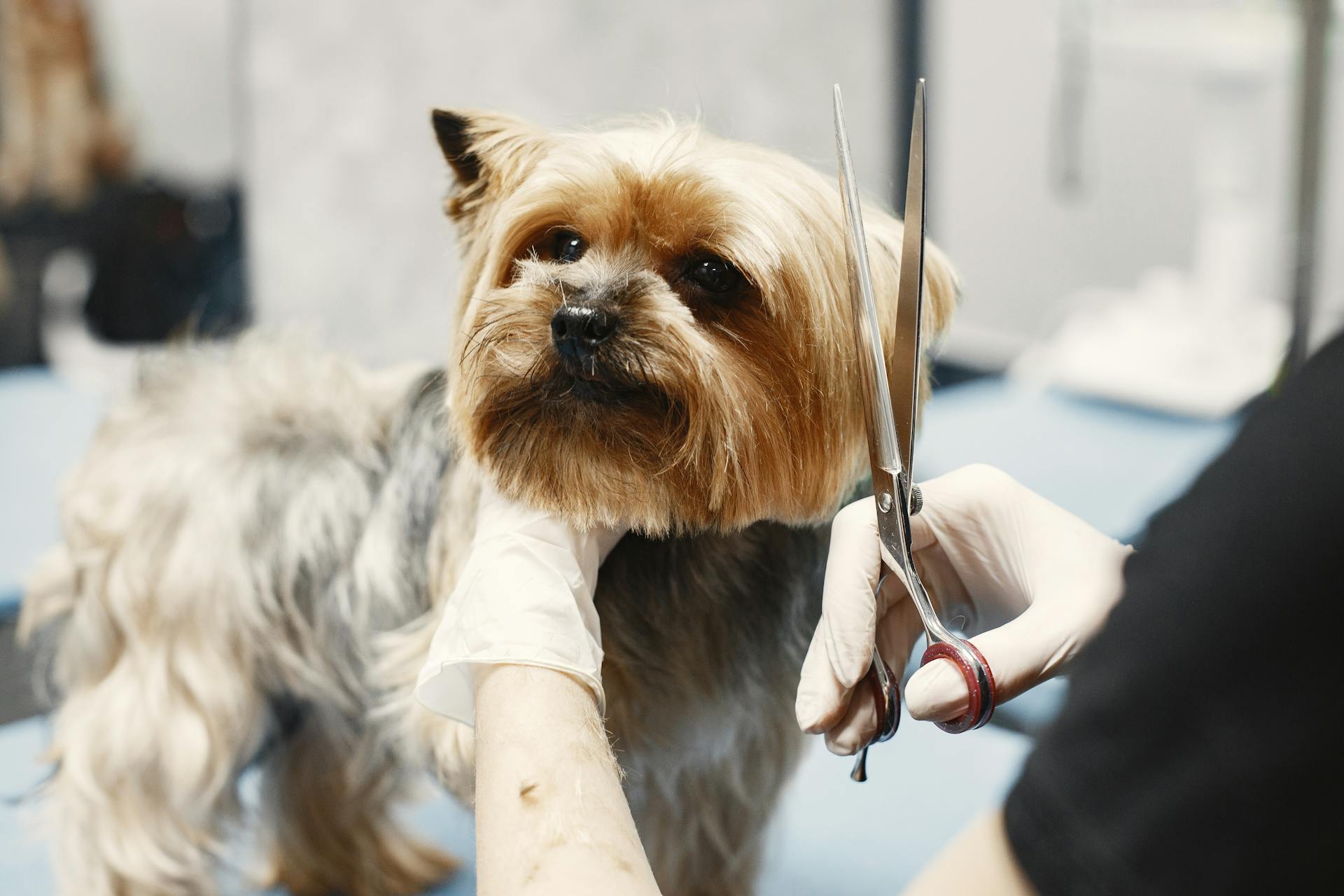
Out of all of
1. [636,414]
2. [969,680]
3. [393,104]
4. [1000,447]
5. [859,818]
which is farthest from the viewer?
[393,104]

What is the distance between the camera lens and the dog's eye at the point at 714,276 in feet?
2.70

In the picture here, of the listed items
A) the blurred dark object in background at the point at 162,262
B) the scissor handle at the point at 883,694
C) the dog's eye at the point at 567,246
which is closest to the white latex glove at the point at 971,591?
the scissor handle at the point at 883,694

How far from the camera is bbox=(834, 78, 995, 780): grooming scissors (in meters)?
0.59

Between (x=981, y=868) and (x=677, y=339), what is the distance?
0.43 metres

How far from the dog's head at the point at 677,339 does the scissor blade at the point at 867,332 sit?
0.09 metres

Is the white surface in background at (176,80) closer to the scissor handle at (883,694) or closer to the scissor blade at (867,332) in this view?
the scissor blade at (867,332)

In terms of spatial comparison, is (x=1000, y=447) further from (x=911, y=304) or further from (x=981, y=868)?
(x=981, y=868)

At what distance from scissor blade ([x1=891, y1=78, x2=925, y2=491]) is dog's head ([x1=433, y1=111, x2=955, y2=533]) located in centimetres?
14

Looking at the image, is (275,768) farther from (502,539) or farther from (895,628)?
(895,628)

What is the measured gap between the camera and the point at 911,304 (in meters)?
0.62

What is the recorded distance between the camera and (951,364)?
116 inches

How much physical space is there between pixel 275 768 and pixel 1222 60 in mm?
2371

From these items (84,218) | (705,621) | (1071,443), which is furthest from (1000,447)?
(84,218)

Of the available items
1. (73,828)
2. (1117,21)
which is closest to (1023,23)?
(1117,21)
